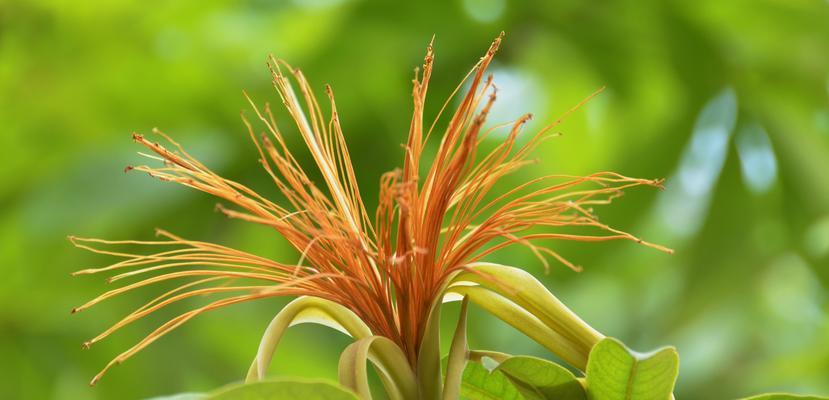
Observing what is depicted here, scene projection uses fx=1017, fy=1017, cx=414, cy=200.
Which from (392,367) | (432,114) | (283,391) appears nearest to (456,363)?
(392,367)

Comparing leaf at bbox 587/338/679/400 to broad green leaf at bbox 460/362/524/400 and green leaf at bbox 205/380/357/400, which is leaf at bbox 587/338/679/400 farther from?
green leaf at bbox 205/380/357/400

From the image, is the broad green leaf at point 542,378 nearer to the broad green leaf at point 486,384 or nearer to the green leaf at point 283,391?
the broad green leaf at point 486,384

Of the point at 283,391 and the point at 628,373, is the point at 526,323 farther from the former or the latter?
the point at 283,391

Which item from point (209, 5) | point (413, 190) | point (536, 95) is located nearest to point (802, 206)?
point (536, 95)

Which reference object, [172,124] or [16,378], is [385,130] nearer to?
[172,124]

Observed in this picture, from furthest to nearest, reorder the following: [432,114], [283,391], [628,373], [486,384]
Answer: [432,114]
[486,384]
[628,373]
[283,391]

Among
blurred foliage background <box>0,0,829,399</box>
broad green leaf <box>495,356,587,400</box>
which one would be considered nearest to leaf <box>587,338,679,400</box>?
broad green leaf <box>495,356,587,400</box>
